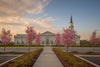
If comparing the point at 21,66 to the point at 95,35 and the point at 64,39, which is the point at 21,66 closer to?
the point at 64,39

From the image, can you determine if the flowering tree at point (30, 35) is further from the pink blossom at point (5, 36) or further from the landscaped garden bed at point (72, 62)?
the landscaped garden bed at point (72, 62)

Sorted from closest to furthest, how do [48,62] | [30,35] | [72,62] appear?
[72,62] < [48,62] < [30,35]

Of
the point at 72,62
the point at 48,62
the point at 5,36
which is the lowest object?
the point at 48,62

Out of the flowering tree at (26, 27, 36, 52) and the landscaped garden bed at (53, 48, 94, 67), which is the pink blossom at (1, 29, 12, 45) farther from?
the landscaped garden bed at (53, 48, 94, 67)

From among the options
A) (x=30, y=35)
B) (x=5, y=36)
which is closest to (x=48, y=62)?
(x=30, y=35)

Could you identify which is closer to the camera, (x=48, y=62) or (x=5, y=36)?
(x=48, y=62)

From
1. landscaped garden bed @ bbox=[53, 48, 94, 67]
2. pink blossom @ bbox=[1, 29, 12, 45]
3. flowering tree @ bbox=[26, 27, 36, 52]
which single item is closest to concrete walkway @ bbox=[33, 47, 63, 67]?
landscaped garden bed @ bbox=[53, 48, 94, 67]

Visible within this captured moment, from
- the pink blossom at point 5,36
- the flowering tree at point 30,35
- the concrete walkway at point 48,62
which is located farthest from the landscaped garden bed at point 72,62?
the pink blossom at point 5,36

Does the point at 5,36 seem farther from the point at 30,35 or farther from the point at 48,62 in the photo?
the point at 48,62

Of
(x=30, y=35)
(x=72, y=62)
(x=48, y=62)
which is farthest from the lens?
(x=30, y=35)

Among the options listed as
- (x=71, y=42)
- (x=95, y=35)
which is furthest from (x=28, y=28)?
(x=95, y=35)

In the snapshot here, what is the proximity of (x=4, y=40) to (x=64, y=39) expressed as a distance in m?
13.5

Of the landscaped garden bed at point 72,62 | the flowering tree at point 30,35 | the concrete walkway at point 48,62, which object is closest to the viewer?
the landscaped garden bed at point 72,62

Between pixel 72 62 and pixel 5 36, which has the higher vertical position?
pixel 5 36
